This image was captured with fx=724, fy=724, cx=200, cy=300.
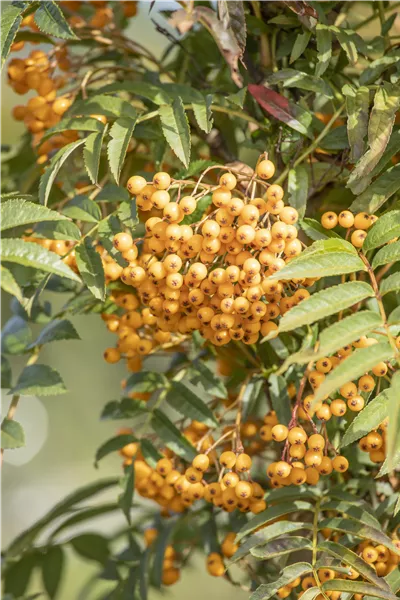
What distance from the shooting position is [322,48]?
0.76 meters

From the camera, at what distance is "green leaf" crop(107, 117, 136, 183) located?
739mm

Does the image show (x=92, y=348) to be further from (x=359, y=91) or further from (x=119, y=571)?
(x=359, y=91)

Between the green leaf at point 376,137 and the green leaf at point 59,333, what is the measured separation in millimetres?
379

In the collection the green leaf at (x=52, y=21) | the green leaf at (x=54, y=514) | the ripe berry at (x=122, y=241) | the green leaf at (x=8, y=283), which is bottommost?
the green leaf at (x=54, y=514)

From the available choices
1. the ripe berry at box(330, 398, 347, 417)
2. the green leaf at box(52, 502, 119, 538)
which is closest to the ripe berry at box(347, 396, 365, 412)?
the ripe berry at box(330, 398, 347, 417)

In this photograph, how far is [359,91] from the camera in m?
0.76

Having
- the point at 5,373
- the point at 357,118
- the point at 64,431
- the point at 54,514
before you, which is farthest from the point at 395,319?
the point at 64,431

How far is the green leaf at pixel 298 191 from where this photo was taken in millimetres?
771

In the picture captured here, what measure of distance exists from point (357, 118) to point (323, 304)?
0.25m

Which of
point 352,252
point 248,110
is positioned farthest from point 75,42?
point 352,252

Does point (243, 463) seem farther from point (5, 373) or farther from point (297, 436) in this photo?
point (5, 373)

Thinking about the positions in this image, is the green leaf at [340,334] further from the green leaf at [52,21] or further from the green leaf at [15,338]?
the green leaf at [15,338]

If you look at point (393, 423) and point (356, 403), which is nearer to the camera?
point (393, 423)

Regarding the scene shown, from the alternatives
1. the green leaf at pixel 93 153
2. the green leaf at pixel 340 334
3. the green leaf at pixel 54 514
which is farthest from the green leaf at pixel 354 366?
the green leaf at pixel 54 514
